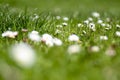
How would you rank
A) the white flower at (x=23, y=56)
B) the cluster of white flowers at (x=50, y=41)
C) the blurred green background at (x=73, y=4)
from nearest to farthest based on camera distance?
1. the white flower at (x=23, y=56)
2. the cluster of white flowers at (x=50, y=41)
3. the blurred green background at (x=73, y=4)

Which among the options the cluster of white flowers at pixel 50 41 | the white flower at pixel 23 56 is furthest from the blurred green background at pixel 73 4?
the white flower at pixel 23 56

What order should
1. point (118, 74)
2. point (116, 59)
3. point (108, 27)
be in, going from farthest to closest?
point (108, 27)
point (116, 59)
point (118, 74)

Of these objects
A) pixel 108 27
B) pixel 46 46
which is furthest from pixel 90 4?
pixel 46 46

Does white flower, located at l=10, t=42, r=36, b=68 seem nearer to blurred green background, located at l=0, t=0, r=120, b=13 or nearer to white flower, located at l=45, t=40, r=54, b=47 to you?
white flower, located at l=45, t=40, r=54, b=47

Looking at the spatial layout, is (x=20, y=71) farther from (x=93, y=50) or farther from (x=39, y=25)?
(x=39, y=25)

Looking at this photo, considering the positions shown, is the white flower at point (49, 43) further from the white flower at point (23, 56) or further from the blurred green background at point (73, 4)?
the blurred green background at point (73, 4)

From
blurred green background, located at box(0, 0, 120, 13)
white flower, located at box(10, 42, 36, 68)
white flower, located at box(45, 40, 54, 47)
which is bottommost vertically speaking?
blurred green background, located at box(0, 0, 120, 13)

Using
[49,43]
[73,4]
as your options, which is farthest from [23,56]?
[73,4]

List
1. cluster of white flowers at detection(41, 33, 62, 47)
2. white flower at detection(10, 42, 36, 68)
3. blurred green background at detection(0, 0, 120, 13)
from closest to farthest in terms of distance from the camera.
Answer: white flower at detection(10, 42, 36, 68), cluster of white flowers at detection(41, 33, 62, 47), blurred green background at detection(0, 0, 120, 13)

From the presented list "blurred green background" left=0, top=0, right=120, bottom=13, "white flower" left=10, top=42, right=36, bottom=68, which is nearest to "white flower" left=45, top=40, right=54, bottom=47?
"white flower" left=10, top=42, right=36, bottom=68

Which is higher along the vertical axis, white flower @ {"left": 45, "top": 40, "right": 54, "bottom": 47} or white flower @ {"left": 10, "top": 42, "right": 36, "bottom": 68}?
white flower @ {"left": 10, "top": 42, "right": 36, "bottom": 68}

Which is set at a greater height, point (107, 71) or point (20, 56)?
point (20, 56)
